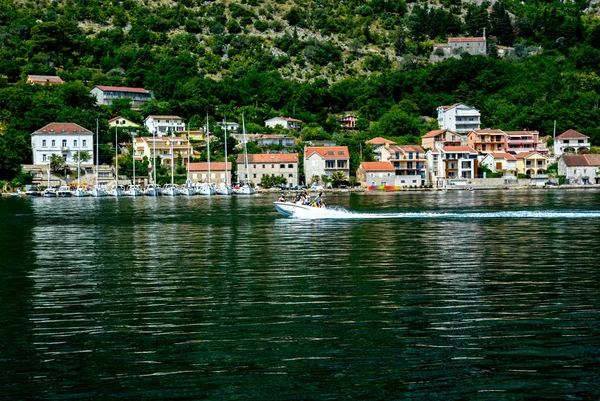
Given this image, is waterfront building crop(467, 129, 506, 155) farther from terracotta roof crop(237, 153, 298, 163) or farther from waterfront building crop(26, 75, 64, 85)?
waterfront building crop(26, 75, 64, 85)

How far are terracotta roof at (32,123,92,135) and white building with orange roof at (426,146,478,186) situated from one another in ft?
153

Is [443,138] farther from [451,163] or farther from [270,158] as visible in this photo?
[270,158]

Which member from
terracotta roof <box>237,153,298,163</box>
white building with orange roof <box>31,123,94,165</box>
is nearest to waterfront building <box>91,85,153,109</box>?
white building with orange roof <box>31,123,94,165</box>

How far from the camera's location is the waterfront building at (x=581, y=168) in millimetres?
110812

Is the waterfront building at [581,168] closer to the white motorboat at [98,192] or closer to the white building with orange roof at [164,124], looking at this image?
the white building with orange roof at [164,124]

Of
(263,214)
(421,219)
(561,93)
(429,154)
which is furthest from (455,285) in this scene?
(561,93)

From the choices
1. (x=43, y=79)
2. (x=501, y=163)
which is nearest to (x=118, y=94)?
(x=43, y=79)

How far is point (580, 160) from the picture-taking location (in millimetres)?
111438

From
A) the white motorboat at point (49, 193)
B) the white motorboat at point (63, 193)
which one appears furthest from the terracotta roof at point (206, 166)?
the white motorboat at point (49, 193)

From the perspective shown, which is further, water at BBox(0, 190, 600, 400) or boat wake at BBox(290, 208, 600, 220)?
boat wake at BBox(290, 208, 600, 220)

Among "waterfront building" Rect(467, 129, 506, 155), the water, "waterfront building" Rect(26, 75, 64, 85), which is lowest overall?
the water

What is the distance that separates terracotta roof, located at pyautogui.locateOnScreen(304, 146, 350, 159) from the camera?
107812mm

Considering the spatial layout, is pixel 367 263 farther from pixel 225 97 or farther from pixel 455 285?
pixel 225 97

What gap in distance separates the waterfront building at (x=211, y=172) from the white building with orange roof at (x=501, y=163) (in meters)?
36.4
